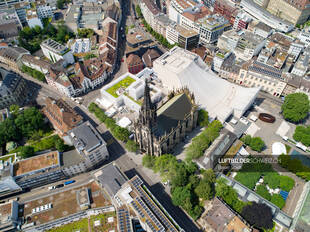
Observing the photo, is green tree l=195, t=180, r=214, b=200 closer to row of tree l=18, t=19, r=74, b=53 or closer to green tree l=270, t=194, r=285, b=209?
green tree l=270, t=194, r=285, b=209

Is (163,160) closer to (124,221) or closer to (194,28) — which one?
(124,221)

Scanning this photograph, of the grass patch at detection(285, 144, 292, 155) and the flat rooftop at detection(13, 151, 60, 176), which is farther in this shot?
the grass patch at detection(285, 144, 292, 155)

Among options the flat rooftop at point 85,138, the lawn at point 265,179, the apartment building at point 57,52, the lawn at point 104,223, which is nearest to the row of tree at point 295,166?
the lawn at point 265,179

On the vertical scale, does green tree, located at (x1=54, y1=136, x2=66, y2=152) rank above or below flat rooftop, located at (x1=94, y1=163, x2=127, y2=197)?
below

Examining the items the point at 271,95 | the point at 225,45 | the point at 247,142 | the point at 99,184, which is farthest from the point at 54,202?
the point at 225,45

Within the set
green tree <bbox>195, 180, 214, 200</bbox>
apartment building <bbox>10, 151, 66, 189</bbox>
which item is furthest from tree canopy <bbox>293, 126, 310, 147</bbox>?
apartment building <bbox>10, 151, 66, 189</bbox>

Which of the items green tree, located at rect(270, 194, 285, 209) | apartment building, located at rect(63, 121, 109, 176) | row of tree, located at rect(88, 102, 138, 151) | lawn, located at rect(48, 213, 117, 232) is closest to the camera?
lawn, located at rect(48, 213, 117, 232)
